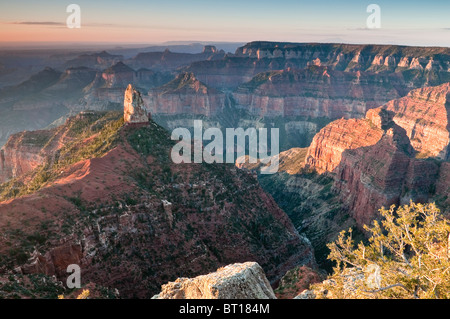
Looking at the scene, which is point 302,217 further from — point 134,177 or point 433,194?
point 134,177

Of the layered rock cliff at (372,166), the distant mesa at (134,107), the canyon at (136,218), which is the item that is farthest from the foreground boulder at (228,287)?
the layered rock cliff at (372,166)

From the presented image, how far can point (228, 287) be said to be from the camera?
116 ft

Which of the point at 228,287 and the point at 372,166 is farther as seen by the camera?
the point at 372,166

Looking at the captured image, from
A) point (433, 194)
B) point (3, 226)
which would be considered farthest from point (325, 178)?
point (3, 226)

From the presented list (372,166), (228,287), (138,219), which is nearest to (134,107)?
(138,219)

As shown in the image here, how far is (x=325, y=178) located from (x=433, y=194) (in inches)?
2139

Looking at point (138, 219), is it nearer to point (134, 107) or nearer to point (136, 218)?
point (136, 218)

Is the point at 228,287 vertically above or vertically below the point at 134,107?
below

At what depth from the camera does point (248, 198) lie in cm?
8938

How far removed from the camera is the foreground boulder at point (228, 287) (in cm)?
3488

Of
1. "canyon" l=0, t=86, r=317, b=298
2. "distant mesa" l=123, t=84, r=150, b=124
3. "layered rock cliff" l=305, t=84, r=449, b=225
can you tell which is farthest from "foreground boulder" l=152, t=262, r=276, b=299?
"layered rock cliff" l=305, t=84, r=449, b=225

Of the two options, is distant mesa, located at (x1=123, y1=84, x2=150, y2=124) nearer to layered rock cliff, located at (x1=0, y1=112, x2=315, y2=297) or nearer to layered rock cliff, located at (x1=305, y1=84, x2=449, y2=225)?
layered rock cliff, located at (x1=0, y1=112, x2=315, y2=297)

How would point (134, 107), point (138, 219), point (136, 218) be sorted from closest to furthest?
point (136, 218)
point (138, 219)
point (134, 107)

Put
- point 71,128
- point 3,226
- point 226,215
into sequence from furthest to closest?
point 71,128
point 226,215
point 3,226
